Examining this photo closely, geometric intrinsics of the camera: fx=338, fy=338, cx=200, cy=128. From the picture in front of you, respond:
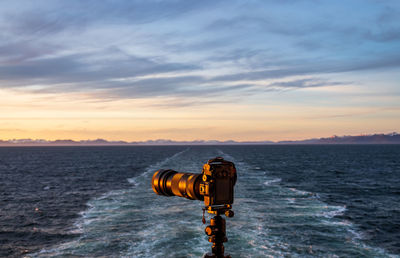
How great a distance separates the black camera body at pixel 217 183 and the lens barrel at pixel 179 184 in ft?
0.55

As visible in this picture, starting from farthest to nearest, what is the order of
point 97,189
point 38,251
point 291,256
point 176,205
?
point 97,189
point 176,205
point 38,251
point 291,256

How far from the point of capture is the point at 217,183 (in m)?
4.76

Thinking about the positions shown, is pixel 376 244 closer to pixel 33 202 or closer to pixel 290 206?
pixel 290 206

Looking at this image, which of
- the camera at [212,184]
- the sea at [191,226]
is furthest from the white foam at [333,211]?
the camera at [212,184]

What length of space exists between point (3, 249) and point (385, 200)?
34.4m

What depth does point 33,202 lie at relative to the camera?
3553cm

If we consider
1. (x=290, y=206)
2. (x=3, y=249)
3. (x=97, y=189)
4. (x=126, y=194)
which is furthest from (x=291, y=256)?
(x=97, y=189)

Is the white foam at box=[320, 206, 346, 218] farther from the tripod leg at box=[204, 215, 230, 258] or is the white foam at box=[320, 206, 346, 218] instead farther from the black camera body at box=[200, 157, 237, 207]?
the black camera body at box=[200, 157, 237, 207]

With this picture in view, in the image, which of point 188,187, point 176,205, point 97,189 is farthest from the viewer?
point 97,189

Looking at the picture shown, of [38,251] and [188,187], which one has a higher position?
[188,187]

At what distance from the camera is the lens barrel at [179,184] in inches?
197

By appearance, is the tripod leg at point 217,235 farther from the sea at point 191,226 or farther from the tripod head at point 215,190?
the sea at point 191,226

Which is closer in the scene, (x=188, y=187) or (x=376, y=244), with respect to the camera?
(x=188, y=187)

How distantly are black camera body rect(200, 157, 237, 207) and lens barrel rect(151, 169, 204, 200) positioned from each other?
17cm
